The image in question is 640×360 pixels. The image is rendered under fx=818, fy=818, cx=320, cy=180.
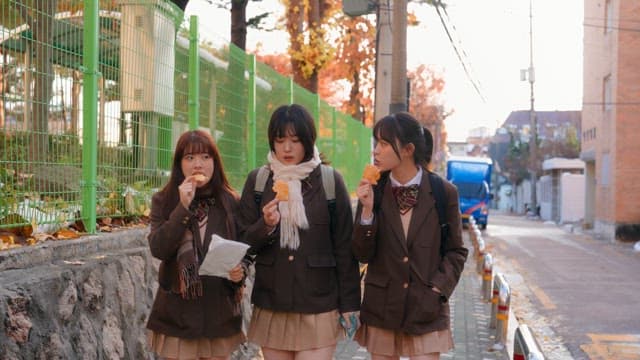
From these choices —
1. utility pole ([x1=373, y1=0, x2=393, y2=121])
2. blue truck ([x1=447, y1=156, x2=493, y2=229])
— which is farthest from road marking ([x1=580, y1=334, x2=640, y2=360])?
blue truck ([x1=447, y1=156, x2=493, y2=229])

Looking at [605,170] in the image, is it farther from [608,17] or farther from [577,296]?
[577,296]

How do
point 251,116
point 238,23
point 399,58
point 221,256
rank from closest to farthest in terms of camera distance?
point 221,256, point 251,116, point 399,58, point 238,23

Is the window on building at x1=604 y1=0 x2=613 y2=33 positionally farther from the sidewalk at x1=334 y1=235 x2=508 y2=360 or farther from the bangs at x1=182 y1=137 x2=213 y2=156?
the bangs at x1=182 y1=137 x2=213 y2=156

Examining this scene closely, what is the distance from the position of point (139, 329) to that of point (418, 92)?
5232 cm

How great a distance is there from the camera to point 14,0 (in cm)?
422

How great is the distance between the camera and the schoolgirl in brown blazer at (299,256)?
4.02m

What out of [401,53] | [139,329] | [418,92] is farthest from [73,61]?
[418,92]

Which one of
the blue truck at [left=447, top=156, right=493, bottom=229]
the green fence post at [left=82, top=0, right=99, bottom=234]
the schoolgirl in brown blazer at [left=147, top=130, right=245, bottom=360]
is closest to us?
the schoolgirl in brown blazer at [left=147, top=130, right=245, bottom=360]

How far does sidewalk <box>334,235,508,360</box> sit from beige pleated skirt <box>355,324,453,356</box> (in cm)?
374

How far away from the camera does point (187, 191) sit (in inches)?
150

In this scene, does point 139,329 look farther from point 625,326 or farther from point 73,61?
point 625,326

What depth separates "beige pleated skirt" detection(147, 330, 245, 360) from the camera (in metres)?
3.96

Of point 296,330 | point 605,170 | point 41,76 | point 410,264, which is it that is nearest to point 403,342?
point 410,264

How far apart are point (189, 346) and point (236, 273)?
42cm
